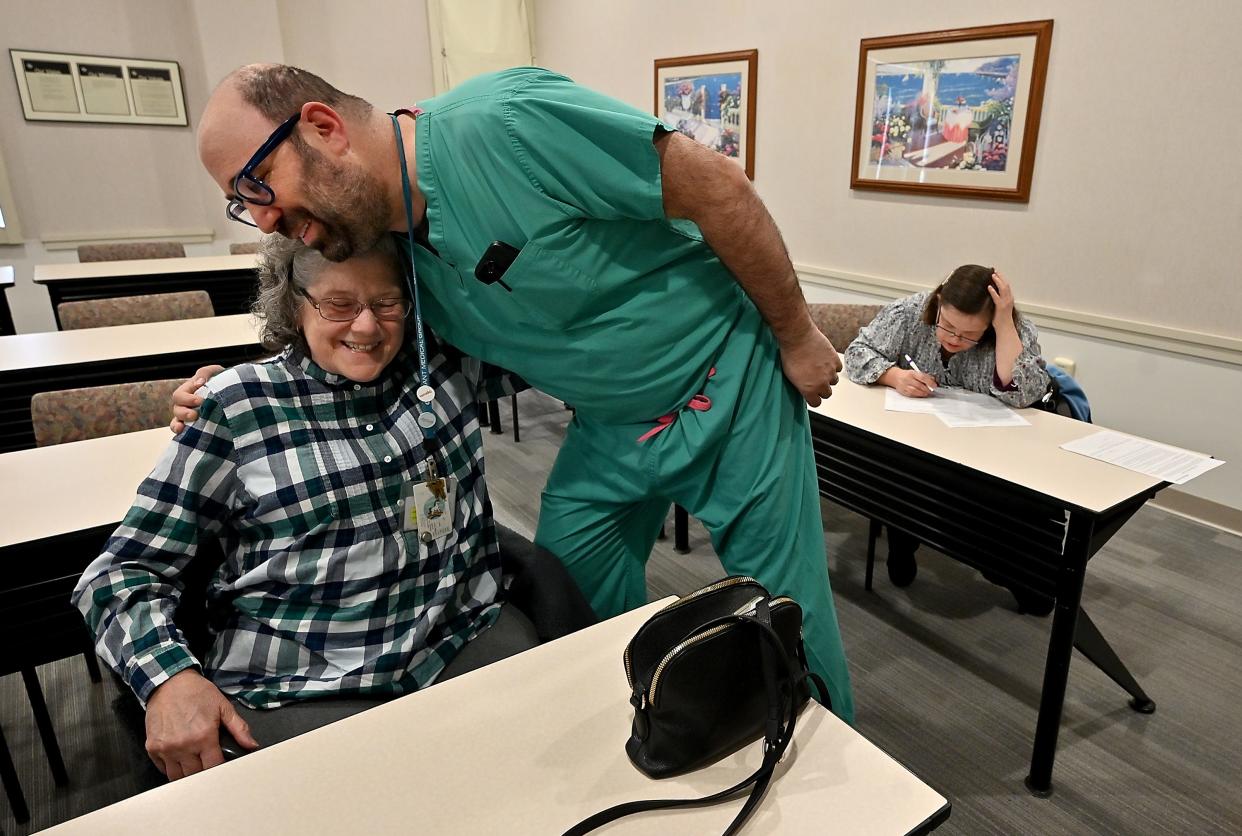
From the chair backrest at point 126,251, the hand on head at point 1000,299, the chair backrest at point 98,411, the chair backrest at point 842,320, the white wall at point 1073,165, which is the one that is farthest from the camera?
the chair backrest at point 126,251

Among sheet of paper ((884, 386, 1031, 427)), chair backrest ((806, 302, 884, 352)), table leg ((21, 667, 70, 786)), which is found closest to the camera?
table leg ((21, 667, 70, 786))

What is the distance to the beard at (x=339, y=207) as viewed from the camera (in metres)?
1.08

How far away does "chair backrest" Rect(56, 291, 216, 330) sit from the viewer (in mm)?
3061

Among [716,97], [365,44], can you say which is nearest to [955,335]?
[716,97]

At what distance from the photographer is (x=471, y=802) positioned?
809mm

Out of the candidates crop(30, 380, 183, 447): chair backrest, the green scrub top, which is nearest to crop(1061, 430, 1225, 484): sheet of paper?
the green scrub top

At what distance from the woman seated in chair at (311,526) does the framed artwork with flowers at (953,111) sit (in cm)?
304

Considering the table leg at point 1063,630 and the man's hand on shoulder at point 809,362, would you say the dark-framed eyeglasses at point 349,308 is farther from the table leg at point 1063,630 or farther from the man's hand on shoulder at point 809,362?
the table leg at point 1063,630

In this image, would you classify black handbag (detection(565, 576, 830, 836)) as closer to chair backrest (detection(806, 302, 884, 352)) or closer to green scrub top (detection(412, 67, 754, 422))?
green scrub top (detection(412, 67, 754, 422))

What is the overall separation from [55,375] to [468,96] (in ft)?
7.01

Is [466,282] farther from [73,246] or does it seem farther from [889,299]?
[73,246]

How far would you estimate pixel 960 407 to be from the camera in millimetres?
2305

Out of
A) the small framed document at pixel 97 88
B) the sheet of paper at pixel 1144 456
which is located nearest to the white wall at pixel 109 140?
the small framed document at pixel 97 88

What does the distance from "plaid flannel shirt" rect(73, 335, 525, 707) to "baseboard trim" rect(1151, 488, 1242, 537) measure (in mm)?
3090
